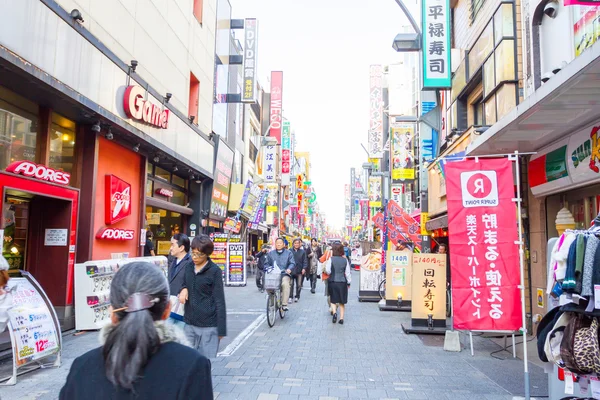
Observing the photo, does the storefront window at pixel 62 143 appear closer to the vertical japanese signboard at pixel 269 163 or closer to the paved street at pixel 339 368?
the paved street at pixel 339 368

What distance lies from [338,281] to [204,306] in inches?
239

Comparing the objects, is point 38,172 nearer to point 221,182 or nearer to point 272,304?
point 272,304

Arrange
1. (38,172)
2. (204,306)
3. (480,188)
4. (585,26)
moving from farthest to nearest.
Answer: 1. (38,172)
2. (585,26)
3. (480,188)
4. (204,306)

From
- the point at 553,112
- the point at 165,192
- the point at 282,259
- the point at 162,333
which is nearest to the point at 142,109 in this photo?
the point at 165,192

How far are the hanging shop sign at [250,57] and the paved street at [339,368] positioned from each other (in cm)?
1387

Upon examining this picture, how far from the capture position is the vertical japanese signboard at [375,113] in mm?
37656

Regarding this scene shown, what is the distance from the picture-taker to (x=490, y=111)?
12117mm

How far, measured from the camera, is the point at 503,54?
10758mm

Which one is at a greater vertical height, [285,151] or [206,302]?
[285,151]

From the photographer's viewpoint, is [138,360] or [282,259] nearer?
→ [138,360]

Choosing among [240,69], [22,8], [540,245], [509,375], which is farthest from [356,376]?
[240,69]

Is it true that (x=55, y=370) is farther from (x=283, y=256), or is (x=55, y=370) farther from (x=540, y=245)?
(x=540, y=245)

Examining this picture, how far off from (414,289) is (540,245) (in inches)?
104

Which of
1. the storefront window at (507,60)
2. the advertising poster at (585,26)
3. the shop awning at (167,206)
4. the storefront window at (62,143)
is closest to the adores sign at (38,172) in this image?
the storefront window at (62,143)
